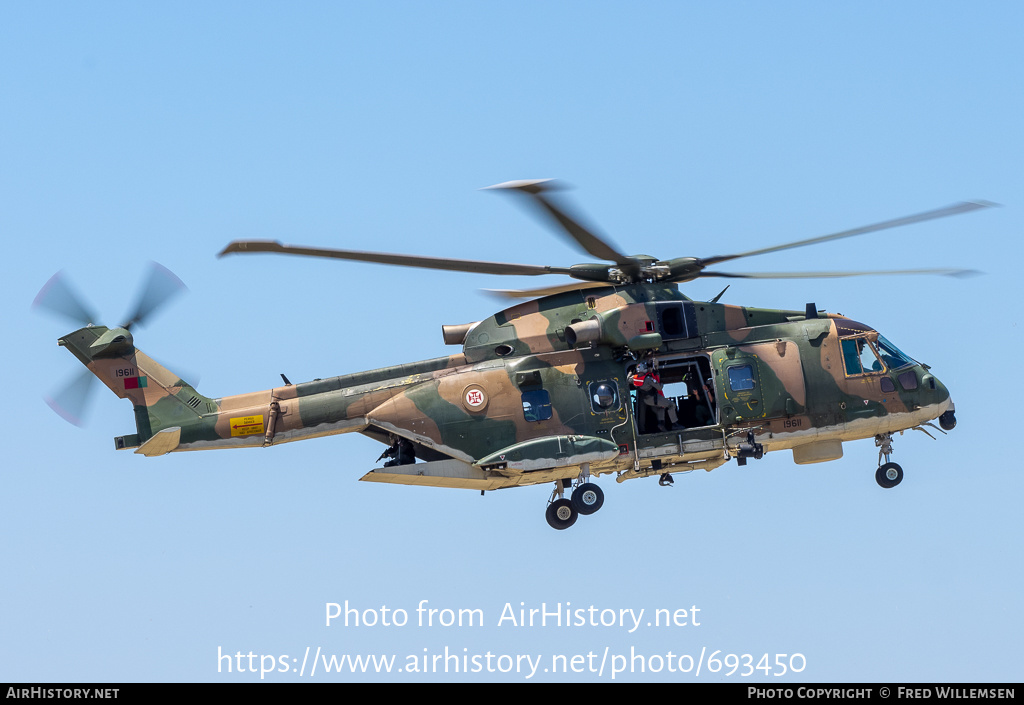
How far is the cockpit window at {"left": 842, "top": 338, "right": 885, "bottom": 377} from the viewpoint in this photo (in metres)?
29.1

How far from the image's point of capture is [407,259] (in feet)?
86.6

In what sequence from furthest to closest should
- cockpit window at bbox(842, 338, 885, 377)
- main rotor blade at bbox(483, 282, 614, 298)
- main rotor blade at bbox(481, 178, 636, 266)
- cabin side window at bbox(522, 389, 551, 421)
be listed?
main rotor blade at bbox(483, 282, 614, 298) → cockpit window at bbox(842, 338, 885, 377) → cabin side window at bbox(522, 389, 551, 421) → main rotor blade at bbox(481, 178, 636, 266)

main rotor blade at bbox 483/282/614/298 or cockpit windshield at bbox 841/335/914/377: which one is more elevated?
Answer: main rotor blade at bbox 483/282/614/298

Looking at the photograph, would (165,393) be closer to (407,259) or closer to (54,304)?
(54,304)

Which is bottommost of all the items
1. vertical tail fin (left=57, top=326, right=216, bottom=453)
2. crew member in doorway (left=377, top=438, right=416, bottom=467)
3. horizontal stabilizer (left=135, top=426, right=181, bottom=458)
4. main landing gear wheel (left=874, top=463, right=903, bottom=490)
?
main landing gear wheel (left=874, top=463, right=903, bottom=490)

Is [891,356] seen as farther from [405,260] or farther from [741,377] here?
[405,260]

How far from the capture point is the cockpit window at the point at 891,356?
29453mm

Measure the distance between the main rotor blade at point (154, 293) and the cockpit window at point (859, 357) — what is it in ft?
45.5

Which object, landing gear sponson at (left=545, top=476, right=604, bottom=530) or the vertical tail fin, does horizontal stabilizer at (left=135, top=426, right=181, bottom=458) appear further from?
landing gear sponson at (left=545, top=476, right=604, bottom=530)

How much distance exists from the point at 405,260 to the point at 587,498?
602 centimetres

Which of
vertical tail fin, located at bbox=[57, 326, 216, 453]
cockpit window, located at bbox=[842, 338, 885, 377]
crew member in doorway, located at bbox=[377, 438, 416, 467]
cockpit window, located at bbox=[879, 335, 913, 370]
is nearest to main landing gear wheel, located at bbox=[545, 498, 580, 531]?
crew member in doorway, located at bbox=[377, 438, 416, 467]

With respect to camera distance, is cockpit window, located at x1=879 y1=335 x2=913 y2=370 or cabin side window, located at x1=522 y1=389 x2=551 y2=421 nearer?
cabin side window, located at x1=522 y1=389 x2=551 y2=421

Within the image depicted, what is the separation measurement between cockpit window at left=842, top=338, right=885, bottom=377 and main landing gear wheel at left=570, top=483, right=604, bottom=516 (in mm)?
5877

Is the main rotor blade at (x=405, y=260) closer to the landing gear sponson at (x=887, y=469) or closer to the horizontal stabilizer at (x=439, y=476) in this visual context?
the horizontal stabilizer at (x=439, y=476)
